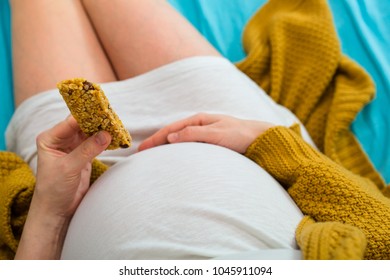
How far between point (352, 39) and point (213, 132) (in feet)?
1.75

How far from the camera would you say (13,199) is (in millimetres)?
777

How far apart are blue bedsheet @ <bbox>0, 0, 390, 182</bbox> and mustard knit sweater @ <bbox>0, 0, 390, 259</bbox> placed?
45 mm

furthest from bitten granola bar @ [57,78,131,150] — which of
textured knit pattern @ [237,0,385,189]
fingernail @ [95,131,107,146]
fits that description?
textured knit pattern @ [237,0,385,189]

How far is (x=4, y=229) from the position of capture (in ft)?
2.56

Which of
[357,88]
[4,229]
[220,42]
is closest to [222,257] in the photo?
[4,229]

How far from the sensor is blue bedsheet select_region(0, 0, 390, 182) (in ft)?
3.16

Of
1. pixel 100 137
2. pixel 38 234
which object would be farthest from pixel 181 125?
pixel 38 234

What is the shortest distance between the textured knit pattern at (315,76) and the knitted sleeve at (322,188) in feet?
0.78

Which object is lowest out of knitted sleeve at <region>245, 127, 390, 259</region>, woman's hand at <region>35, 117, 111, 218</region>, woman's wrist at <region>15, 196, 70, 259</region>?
knitted sleeve at <region>245, 127, 390, 259</region>

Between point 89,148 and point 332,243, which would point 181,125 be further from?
point 332,243

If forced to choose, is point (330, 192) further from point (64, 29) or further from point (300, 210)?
point (64, 29)

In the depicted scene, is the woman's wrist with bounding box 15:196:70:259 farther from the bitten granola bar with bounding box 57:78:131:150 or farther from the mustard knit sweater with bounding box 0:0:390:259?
the bitten granola bar with bounding box 57:78:131:150
